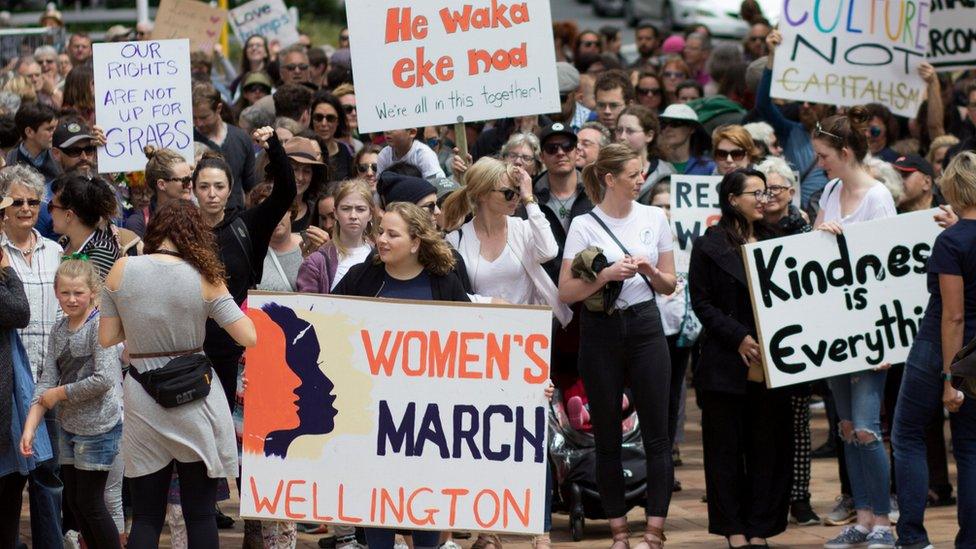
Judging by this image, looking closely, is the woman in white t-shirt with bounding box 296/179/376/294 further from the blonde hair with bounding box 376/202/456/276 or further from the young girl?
the young girl

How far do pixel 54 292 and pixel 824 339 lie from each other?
3.80 meters

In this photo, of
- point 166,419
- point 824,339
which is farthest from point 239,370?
point 824,339

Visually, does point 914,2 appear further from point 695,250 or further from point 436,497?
point 436,497

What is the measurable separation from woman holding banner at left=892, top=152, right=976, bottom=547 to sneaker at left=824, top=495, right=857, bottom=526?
40.2 inches

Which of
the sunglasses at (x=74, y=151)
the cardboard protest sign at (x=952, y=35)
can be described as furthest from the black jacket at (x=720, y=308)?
the cardboard protest sign at (x=952, y=35)

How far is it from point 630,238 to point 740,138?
2281mm

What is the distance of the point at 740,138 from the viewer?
32.3ft

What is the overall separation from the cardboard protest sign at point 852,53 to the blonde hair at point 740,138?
1.05 m

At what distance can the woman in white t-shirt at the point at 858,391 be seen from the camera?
8.09 m

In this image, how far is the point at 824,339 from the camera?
806 centimetres

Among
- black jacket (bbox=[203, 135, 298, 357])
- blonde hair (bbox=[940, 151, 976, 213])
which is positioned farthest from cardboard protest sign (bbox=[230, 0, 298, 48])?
blonde hair (bbox=[940, 151, 976, 213])

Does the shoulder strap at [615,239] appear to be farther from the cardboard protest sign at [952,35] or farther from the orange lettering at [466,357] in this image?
the cardboard protest sign at [952,35]

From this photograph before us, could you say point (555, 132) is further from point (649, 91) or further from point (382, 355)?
point (649, 91)

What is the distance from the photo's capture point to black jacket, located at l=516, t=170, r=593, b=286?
8414mm
